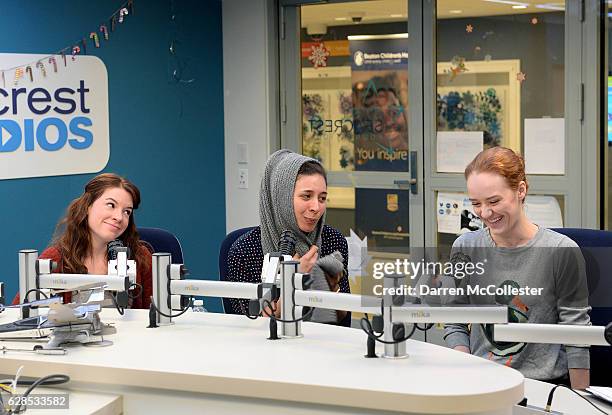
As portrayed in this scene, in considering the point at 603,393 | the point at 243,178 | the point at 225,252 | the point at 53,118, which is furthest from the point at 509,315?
the point at 243,178

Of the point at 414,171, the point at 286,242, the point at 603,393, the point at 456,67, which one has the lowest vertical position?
the point at 603,393

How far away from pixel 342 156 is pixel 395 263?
357cm

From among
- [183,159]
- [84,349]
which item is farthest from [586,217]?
[84,349]

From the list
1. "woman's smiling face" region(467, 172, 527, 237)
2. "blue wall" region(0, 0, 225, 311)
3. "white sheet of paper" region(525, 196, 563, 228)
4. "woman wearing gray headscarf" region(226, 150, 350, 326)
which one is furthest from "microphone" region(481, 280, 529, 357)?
"blue wall" region(0, 0, 225, 311)

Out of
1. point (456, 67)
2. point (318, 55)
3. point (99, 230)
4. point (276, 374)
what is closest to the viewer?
point (276, 374)

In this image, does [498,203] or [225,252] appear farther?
[225,252]

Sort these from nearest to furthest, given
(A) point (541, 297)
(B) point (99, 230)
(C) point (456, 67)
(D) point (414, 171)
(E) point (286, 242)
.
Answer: (A) point (541, 297) → (E) point (286, 242) → (B) point (99, 230) → (C) point (456, 67) → (D) point (414, 171)

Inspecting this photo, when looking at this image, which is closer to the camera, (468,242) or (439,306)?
(439,306)

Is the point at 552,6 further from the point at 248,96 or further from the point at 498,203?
the point at 498,203

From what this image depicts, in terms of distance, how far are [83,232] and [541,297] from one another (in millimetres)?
1779

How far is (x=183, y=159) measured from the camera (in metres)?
6.21

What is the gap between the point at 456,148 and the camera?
18.7ft

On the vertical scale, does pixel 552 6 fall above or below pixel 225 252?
above

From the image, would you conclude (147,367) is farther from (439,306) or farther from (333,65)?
(333,65)
